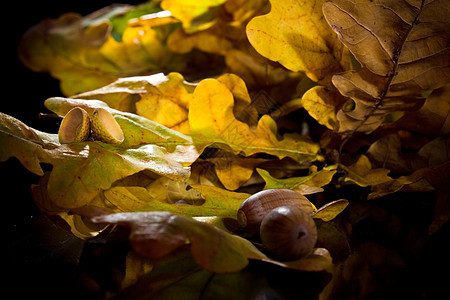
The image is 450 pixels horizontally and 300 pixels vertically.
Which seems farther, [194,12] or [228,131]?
[194,12]

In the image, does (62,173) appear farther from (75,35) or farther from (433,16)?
(75,35)

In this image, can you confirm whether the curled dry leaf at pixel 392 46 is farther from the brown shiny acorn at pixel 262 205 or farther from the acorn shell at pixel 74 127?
the acorn shell at pixel 74 127

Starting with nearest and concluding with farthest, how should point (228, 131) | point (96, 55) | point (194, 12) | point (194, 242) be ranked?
point (194, 242), point (228, 131), point (194, 12), point (96, 55)

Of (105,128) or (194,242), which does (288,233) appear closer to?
(194,242)

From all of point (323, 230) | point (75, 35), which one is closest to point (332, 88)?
point (323, 230)

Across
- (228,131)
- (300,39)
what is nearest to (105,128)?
(228,131)

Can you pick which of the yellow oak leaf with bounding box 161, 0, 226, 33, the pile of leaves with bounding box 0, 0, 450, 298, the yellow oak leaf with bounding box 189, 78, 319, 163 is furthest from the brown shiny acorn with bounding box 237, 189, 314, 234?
the yellow oak leaf with bounding box 161, 0, 226, 33
